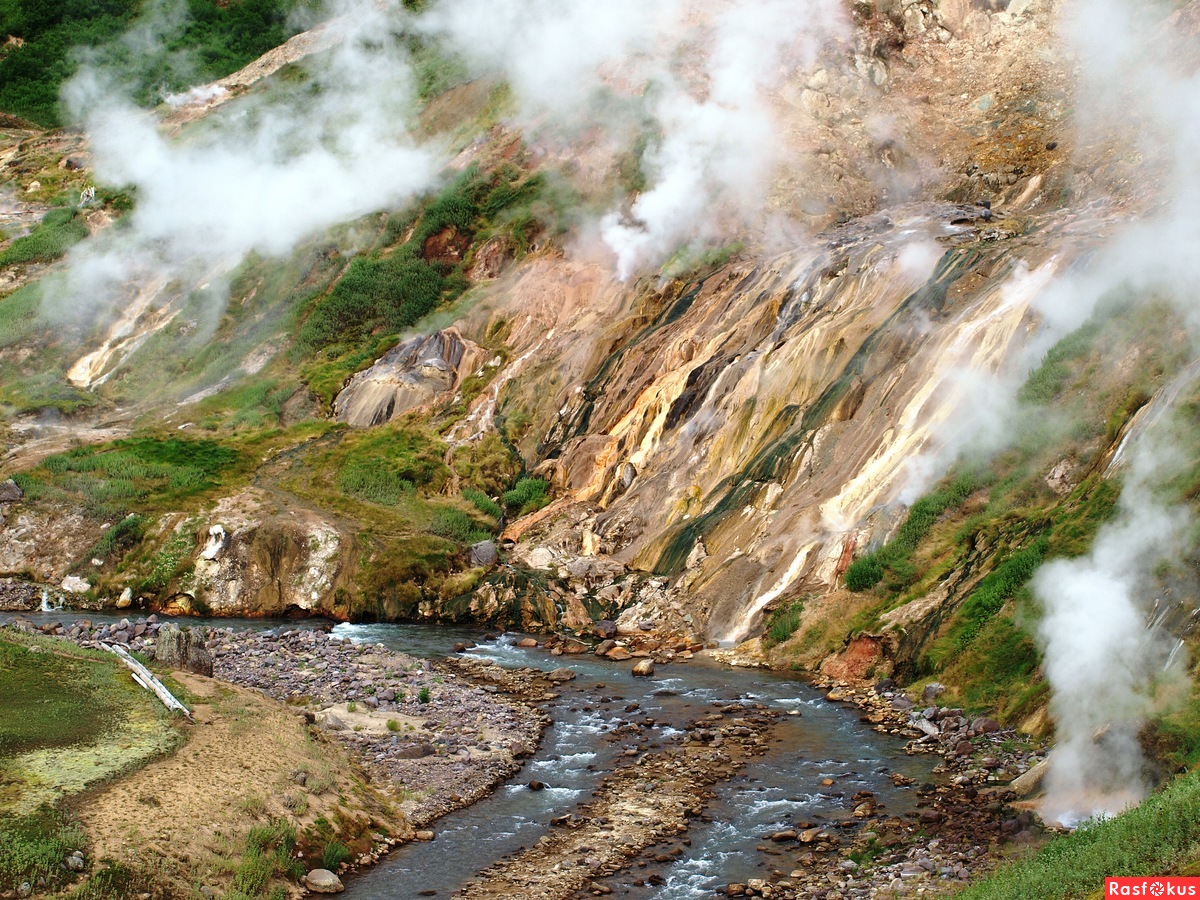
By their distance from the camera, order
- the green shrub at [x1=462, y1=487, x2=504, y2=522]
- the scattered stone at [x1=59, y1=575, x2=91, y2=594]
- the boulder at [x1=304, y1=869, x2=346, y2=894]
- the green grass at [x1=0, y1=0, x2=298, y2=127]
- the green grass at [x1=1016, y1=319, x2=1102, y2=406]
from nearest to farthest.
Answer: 1. the boulder at [x1=304, y1=869, x2=346, y2=894]
2. the green grass at [x1=1016, y1=319, x2=1102, y2=406]
3. the scattered stone at [x1=59, y1=575, x2=91, y2=594]
4. the green shrub at [x1=462, y1=487, x2=504, y2=522]
5. the green grass at [x1=0, y1=0, x2=298, y2=127]

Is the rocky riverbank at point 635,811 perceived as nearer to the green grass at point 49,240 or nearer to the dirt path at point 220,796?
the dirt path at point 220,796

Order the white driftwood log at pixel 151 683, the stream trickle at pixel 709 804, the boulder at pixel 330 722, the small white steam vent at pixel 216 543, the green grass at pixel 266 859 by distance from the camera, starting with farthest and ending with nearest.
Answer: the small white steam vent at pixel 216 543, the boulder at pixel 330 722, the white driftwood log at pixel 151 683, the stream trickle at pixel 709 804, the green grass at pixel 266 859

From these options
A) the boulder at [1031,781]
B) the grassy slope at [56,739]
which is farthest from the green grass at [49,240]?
the boulder at [1031,781]

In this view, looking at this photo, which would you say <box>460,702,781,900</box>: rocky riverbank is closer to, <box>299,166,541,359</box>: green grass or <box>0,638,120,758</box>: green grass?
<box>0,638,120,758</box>: green grass

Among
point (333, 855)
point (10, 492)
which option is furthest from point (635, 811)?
point (10, 492)

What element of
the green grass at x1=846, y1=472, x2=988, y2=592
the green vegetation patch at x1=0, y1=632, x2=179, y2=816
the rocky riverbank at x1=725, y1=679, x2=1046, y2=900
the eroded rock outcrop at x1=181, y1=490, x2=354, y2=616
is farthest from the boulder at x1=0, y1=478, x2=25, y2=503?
the rocky riverbank at x1=725, y1=679, x2=1046, y2=900

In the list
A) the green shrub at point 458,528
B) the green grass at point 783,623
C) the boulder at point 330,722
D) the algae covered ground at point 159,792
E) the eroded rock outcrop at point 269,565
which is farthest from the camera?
the green shrub at point 458,528
